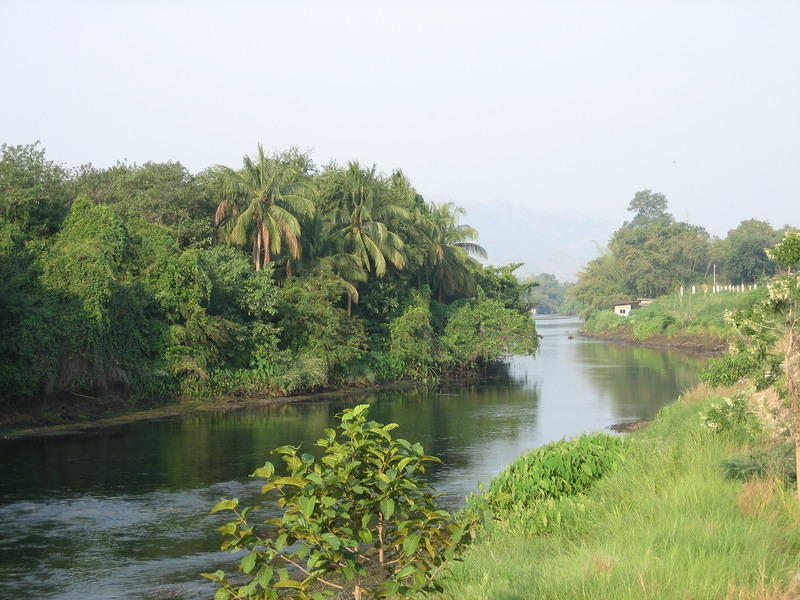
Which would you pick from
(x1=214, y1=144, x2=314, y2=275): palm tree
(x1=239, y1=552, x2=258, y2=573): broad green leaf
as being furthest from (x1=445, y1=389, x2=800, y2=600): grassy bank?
(x1=214, y1=144, x2=314, y2=275): palm tree

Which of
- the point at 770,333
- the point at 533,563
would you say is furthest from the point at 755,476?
the point at 533,563

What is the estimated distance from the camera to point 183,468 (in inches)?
921

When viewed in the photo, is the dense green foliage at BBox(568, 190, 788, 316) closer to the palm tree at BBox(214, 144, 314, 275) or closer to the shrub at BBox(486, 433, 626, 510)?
the palm tree at BBox(214, 144, 314, 275)

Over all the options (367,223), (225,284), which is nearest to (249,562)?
(225,284)

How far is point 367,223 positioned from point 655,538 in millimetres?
37377

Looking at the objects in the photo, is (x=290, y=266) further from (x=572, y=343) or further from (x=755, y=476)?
(x=572, y=343)

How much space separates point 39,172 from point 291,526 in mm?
33316

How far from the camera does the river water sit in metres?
14.7

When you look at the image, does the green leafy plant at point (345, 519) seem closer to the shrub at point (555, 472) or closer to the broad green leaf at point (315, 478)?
the broad green leaf at point (315, 478)

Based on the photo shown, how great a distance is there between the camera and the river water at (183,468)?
48.2 feet

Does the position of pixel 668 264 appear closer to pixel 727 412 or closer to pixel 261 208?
pixel 261 208

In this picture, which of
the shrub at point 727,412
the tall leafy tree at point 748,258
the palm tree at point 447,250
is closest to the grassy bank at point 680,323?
the tall leafy tree at point 748,258

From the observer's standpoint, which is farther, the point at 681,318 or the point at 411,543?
the point at 681,318

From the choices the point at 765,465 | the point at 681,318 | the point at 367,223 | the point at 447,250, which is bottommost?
the point at 765,465
